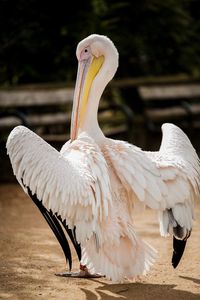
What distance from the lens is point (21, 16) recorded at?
9.93 m

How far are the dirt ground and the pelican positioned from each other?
208 mm

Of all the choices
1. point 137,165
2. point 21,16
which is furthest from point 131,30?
point 137,165

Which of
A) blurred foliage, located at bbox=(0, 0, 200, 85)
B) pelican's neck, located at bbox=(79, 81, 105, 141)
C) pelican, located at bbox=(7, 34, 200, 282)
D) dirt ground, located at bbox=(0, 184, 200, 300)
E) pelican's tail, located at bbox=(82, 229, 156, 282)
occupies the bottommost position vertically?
dirt ground, located at bbox=(0, 184, 200, 300)

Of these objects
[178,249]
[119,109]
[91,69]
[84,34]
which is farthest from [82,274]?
[84,34]

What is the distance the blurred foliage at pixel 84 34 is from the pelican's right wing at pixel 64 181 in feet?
18.3

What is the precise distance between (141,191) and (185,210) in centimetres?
32

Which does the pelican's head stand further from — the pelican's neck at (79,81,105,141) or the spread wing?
the spread wing

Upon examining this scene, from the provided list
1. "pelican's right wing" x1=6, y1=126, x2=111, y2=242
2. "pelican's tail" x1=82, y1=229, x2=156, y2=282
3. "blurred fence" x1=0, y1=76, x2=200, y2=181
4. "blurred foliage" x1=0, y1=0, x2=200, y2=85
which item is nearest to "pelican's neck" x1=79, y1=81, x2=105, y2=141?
"pelican's right wing" x1=6, y1=126, x2=111, y2=242

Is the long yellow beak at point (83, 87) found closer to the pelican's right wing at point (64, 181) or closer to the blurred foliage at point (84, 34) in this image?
the pelican's right wing at point (64, 181)

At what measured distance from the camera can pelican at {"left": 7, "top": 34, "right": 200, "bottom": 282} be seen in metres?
4.21

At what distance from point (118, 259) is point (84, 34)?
21.3 ft

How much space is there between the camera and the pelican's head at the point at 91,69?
5352mm

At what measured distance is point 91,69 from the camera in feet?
18.0

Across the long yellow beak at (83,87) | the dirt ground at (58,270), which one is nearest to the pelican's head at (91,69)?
the long yellow beak at (83,87)
